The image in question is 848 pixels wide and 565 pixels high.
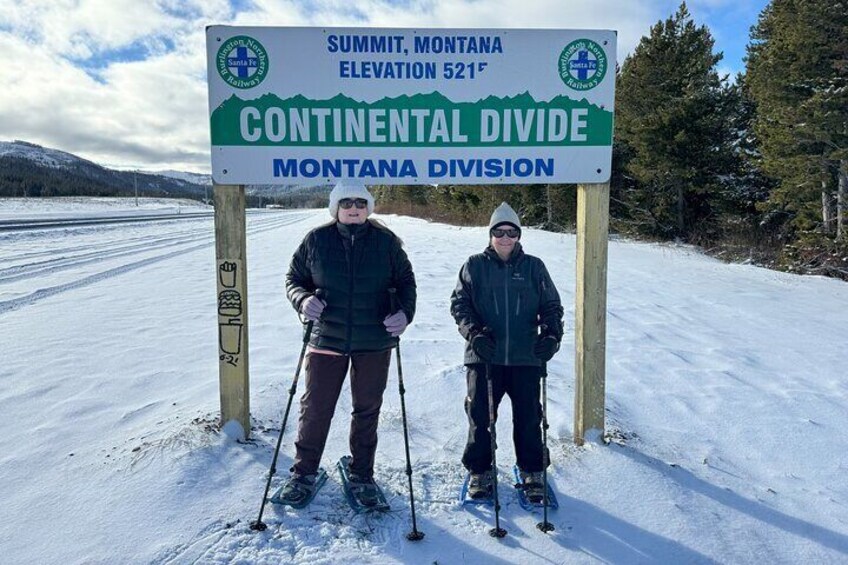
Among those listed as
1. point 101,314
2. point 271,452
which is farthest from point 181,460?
point 101,314

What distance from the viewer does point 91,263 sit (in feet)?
42.0

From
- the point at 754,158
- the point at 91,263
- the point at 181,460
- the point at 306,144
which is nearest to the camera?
the point at 181,460

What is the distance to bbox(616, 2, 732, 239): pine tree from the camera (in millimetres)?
19703

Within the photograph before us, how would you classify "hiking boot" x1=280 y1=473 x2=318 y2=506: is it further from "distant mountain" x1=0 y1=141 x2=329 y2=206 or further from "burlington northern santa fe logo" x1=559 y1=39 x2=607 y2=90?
"distant mountain" x1=0 y1=141 x2=329 y2=206

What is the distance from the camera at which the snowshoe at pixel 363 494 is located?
3022mm

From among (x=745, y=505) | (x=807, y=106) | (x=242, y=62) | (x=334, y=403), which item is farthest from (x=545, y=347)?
(x=807, y=106)

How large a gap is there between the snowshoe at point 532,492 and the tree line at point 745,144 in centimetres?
1400

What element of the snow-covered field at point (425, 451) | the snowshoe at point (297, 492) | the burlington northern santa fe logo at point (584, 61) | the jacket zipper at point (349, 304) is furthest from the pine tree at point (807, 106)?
the snowshoe at point (297, 492)

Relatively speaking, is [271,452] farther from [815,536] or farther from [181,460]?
[815,536]

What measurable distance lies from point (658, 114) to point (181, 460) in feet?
68.9

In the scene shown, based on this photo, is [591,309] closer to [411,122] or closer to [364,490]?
[411,122]

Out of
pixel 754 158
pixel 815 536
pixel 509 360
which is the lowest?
pixel 815 536

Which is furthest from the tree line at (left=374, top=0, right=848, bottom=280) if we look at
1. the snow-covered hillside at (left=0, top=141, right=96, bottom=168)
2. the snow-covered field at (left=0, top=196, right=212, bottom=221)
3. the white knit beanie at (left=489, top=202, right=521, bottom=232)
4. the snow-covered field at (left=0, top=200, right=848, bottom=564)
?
the snow-covered hillside at (left=0, top=141, right=96, bottom=168)

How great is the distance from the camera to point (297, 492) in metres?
3.03
